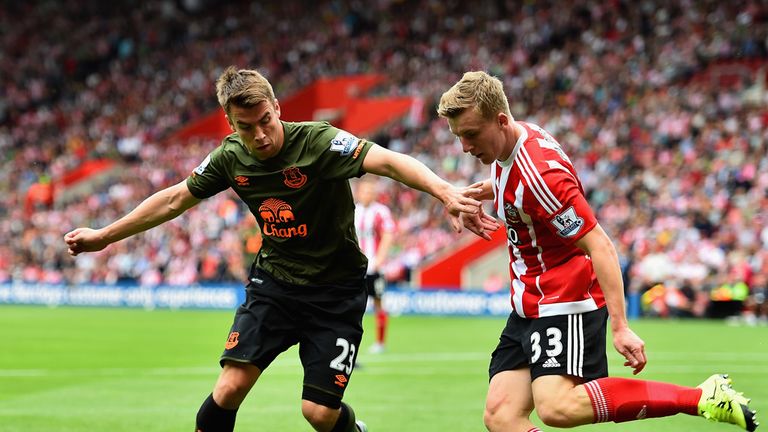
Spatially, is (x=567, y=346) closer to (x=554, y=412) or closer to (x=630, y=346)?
(x=554, y=412)

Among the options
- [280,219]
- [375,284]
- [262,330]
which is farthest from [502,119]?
[375,284]

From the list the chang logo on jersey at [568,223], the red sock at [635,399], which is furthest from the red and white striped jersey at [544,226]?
the red sock at [635,399]

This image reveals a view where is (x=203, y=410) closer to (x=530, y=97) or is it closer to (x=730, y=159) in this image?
(x=730, y=159)

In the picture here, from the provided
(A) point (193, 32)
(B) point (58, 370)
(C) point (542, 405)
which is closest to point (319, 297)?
(C) point (542, 405)

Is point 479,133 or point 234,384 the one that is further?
point 234,384

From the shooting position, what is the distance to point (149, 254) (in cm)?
3203

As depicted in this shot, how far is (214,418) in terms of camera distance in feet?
20.0

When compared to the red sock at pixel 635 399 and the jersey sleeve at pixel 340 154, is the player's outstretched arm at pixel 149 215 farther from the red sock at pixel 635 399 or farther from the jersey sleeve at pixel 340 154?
the red sock at pixel 635 399

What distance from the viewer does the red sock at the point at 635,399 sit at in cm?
560

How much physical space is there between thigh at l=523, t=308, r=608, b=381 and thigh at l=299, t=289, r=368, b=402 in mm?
1083

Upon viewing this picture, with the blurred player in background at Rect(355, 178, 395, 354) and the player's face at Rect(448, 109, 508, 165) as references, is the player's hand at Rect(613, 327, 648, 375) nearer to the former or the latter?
the player's face at Rect(448, 109, 508, 165)

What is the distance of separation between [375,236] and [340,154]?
8.69 meters

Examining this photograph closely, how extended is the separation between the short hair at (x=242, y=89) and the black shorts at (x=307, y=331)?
1.11 metres

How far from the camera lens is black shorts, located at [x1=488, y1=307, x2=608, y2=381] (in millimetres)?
5602
